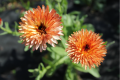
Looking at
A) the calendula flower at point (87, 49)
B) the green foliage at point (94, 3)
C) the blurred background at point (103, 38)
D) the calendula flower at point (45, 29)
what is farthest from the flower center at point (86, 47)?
the green foliage at point (94, 3)

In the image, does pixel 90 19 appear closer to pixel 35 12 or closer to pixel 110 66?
pixel 110 66

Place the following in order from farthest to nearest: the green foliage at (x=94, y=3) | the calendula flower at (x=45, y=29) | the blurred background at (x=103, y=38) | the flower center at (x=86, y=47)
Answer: the green foliage at (x=94, y=3)
the blurred background at (x=103, y=38)
the flower center at (x=86, y=47)
the calendula flower at (x=45, y=29)

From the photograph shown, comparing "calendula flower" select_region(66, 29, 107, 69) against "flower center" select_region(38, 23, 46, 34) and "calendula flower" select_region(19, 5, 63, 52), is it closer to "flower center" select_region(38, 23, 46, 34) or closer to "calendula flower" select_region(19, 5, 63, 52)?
"calendula flower" select_region(19, 5, 63, 52)

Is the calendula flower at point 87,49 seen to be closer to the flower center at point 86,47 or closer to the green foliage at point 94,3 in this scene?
the flower center at point 86,47

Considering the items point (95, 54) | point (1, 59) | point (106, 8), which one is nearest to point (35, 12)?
point (95, 54)

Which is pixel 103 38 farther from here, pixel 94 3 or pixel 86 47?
pixel 86 47
